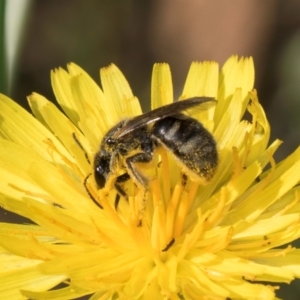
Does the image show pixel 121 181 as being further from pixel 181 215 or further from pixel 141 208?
pixel 181 215

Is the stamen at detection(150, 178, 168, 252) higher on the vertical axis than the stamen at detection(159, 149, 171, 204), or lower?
lower

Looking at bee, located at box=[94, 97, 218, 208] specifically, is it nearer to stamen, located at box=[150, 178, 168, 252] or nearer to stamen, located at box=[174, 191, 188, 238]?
stamen, located at box=[150, 178, 168, 252]

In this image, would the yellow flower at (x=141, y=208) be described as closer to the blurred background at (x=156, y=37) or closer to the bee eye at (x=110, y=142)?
the bee eye at (x=110, y=142)

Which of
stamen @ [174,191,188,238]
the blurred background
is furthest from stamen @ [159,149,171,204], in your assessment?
the blurred background

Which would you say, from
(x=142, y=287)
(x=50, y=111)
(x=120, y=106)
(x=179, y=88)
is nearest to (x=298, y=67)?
(x=179, y=88)

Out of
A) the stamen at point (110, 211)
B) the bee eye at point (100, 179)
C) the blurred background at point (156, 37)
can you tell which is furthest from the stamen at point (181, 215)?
the blurred background at point (156, 37)

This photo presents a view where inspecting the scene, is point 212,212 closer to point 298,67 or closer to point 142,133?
point 142,133
